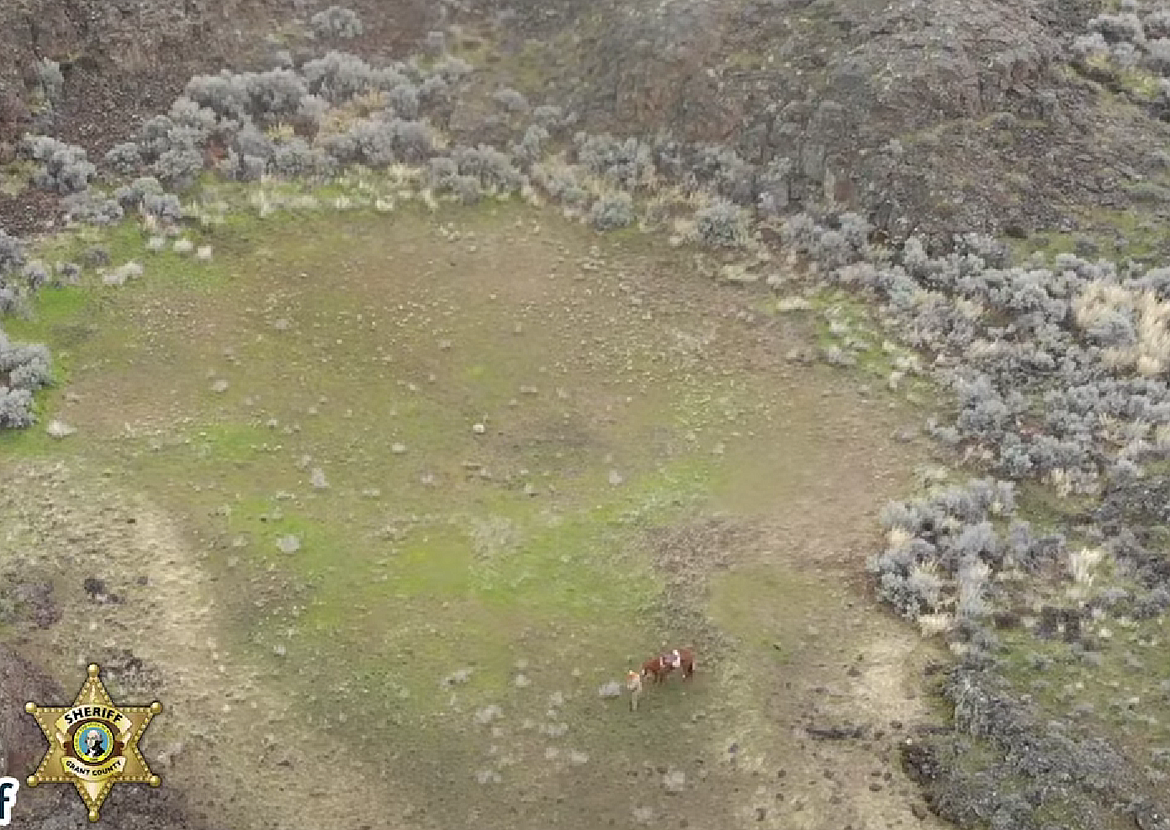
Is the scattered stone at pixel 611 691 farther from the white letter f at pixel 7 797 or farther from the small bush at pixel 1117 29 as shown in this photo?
the small bush at pixel 1117 29

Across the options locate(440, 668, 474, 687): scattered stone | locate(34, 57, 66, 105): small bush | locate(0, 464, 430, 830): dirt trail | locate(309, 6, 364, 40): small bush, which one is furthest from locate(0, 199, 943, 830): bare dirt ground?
locate(309, 6, 364, 40): small bush

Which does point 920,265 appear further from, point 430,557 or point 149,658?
point 149,658

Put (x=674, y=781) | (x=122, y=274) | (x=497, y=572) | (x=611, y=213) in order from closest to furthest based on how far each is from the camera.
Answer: (x=674, y=781) < (x=497, y=572) < (x=122, y=274) < (x=611, y=213)

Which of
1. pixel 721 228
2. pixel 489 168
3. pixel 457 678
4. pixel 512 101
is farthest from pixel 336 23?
pixel 457 678

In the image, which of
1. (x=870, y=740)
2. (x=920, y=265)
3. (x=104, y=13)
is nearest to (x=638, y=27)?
(x=920, y=265)

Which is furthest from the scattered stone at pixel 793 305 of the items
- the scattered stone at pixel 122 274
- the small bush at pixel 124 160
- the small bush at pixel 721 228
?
the small bush at pixel 124 160

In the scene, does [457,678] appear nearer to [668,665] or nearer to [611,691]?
[611,691]
